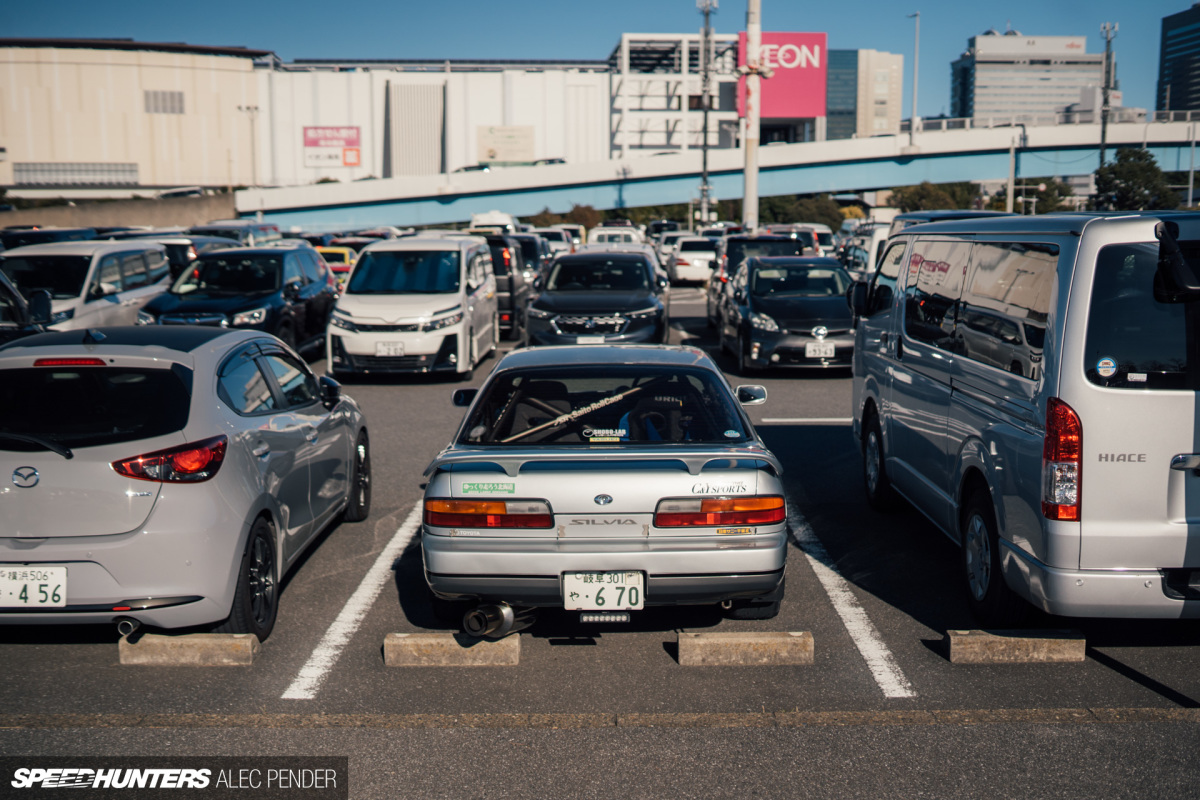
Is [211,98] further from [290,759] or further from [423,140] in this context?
[290,759]

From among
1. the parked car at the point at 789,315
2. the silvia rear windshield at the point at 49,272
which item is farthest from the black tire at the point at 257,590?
the silvia rear windshield at the point at 49,272

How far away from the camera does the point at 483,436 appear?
17.0 feet

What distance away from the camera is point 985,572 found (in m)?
5.29

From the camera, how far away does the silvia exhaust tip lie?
464 cm

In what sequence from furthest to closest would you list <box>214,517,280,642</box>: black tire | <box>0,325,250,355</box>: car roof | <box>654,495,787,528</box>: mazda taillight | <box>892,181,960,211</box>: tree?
<box>892,181,960,211</box>: tree
<box>0,325,250,355</box>: car roof
<box>214,517,280,642</box>: black tire
<box>654,495,787,528</box>: mazda taillight

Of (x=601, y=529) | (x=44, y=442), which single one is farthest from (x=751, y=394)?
(x=44, y=442)

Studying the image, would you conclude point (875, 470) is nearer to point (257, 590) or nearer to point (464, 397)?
point (464, 397)

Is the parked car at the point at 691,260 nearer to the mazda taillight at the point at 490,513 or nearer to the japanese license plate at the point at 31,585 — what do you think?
the mazda taillight at the point at 490,513

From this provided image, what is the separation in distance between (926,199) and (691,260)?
52764mm

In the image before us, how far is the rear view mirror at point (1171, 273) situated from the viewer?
4250 millimetres

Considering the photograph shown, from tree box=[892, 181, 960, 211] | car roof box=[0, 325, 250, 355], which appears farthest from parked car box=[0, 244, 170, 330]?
tree box=[892, 181, 960, 211]

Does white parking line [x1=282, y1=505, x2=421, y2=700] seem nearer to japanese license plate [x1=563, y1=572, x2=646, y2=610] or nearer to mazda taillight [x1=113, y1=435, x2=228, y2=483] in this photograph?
mazda taillight [x1=113, y1=435, x2=228, y2=483]

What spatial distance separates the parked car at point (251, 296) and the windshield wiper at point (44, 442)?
9.73 metres

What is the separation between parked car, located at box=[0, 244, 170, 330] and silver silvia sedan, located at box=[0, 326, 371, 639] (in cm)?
929
